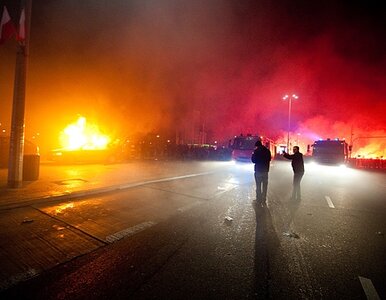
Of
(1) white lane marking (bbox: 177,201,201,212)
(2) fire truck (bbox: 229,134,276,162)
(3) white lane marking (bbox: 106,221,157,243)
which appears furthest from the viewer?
(2) fire truck (bbox: 229,134,276,162)

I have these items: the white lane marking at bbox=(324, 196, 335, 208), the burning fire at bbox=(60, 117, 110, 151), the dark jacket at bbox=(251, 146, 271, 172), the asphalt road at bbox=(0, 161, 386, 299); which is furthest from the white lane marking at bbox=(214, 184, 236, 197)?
the burning fire at bbox=(60, 117, 110, 151)

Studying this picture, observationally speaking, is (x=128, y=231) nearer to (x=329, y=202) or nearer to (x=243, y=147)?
(x=329, y=202)

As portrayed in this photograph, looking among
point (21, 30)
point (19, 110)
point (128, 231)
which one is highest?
point (21, 30)

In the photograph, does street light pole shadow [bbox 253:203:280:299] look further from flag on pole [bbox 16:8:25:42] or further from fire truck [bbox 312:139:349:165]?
fire truck [bbox 312:139:349:165]

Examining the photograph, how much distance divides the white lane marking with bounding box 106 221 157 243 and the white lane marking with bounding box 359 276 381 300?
355 cm

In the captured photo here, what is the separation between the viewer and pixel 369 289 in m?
2.94

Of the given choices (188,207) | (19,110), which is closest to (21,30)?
(19,110)

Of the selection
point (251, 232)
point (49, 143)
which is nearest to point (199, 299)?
point (251, 232)

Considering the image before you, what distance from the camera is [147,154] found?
26.1 m

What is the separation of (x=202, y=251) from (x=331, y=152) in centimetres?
1935

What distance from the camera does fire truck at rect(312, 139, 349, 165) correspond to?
64.3 feet

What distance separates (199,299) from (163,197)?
4.99 meters

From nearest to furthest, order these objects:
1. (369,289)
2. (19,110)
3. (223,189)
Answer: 1. (369,289)
2. (19,110)
3. (223,189)

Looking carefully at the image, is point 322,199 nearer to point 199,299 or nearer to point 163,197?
point 163,197
